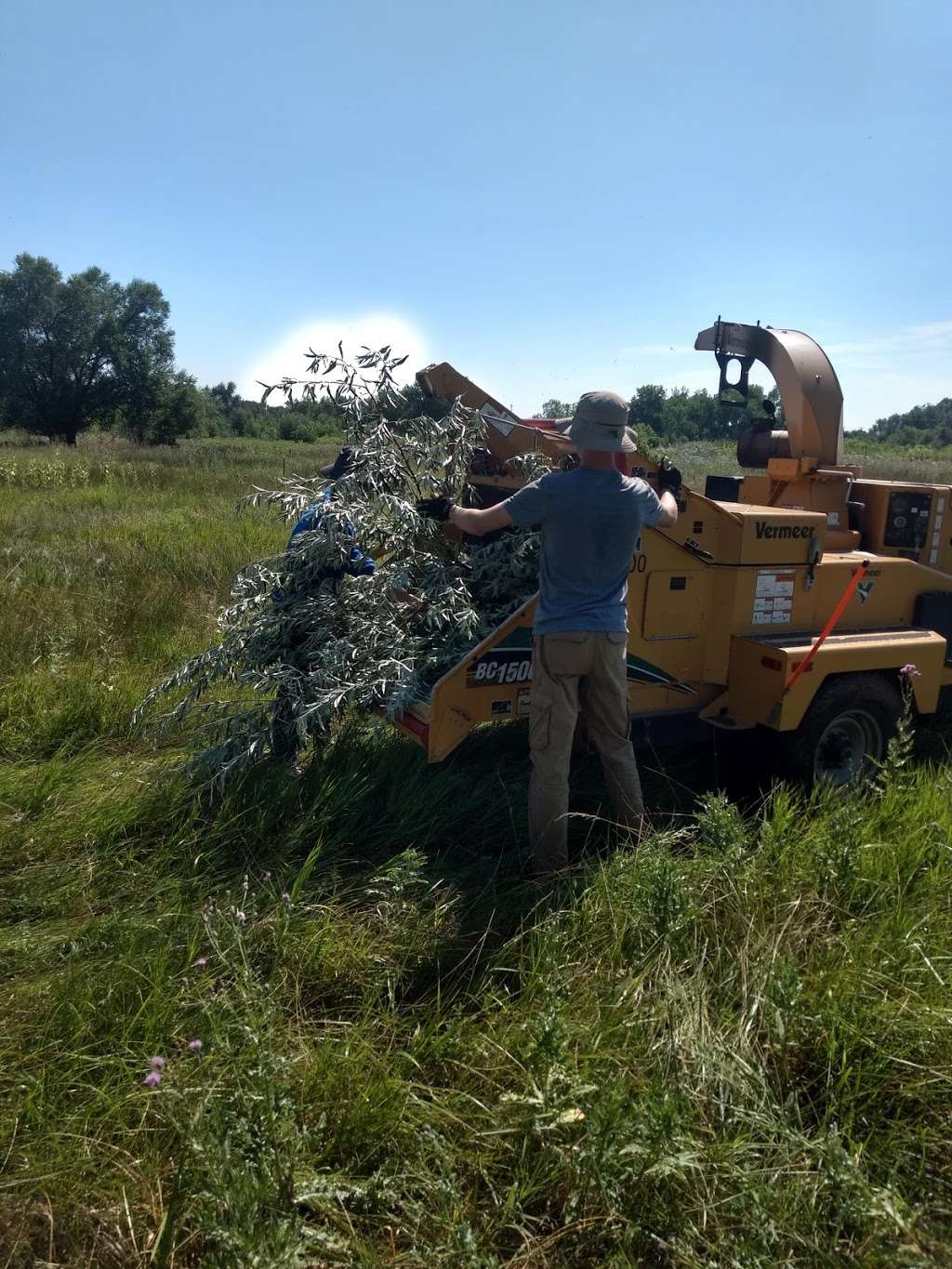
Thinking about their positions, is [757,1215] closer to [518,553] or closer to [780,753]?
[780,753]

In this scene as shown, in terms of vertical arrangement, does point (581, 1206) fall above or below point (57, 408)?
below

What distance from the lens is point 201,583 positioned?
8.41 meters

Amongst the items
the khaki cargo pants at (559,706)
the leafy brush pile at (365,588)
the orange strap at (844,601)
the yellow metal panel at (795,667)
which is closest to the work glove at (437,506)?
the leafy brush pile at (365,588)

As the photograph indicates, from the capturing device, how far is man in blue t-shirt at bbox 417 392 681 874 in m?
3.72

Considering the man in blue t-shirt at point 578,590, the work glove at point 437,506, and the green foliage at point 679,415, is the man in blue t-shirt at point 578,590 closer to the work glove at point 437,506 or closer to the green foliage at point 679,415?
the work glove at point 437,506

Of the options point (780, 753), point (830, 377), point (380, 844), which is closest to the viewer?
point (380, 844)

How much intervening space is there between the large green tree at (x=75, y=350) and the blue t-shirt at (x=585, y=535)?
132 feet

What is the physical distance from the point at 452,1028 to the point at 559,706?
59.0 inches

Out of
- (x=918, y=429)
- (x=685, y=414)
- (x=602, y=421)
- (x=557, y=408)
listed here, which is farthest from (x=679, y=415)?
(x=918, y=429)

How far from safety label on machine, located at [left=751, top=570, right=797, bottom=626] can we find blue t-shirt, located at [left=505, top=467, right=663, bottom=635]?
1.11 metres

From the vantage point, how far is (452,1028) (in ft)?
9.15

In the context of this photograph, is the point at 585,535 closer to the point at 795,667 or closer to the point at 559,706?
the point at 559,706

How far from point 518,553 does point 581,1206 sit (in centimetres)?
313

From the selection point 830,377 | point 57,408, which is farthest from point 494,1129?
point 57,408
